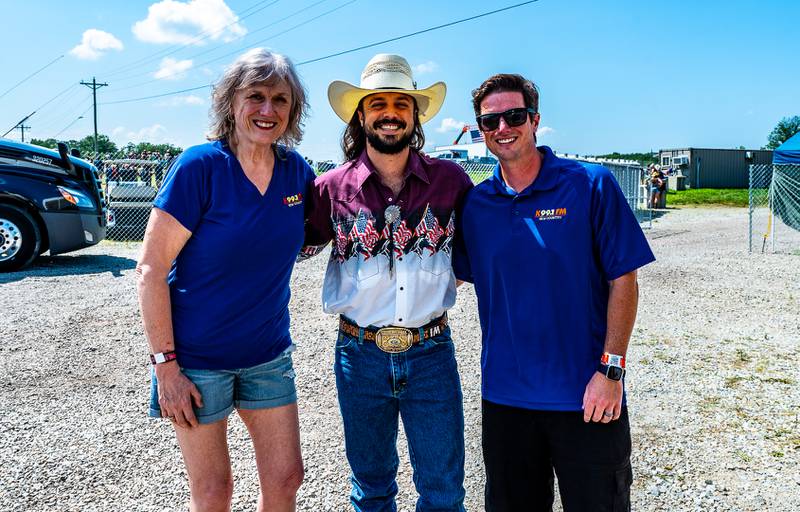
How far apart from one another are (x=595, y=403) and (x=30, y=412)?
4150 mm

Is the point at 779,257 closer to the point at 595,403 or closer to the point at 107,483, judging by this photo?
the point at 595,403

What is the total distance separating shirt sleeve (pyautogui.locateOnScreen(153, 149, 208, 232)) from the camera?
7.08 ft

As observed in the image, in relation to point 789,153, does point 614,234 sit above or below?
below

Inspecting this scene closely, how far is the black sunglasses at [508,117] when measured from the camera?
2412mm

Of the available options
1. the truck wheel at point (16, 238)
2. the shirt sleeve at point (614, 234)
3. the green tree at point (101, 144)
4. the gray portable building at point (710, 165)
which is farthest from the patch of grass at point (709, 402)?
the green tree at point (101, 144)

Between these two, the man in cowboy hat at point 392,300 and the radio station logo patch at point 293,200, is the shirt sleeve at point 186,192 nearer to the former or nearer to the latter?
the radio station logo patch at point 293,200

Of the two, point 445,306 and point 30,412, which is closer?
point 445,306

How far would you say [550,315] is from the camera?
2.29 metres

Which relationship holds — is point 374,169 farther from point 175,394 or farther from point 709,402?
point 709,402

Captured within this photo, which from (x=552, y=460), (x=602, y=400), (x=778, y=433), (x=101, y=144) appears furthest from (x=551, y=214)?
(x=101, y=144)

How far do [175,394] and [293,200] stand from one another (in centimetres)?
87

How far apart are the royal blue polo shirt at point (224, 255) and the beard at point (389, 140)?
0.47m

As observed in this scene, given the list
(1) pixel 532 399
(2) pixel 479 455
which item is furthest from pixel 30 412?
(1) pixel 532 399

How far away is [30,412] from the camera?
14.6 ft
